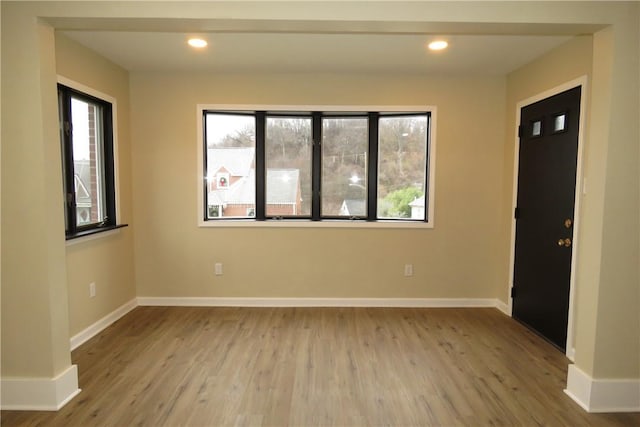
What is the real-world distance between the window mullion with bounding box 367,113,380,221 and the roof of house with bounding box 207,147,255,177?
132 centimetres

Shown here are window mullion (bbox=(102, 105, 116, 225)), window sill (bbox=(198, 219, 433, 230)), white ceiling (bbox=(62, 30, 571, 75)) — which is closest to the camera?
white ceiling (bbox=(62, 30, 571, 75))

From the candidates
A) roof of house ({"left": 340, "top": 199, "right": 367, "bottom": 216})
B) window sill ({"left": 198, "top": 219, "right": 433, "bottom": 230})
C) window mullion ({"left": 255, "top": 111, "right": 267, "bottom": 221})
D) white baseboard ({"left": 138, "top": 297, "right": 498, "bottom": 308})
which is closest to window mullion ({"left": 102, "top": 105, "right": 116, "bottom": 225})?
window sill ({"left": 198, "top": 219, "right": 433, "bottom": 230})

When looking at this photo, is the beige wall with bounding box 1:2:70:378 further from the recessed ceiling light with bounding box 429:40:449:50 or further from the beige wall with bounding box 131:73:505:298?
the recessed ceiling light with bounding box 429:40:449:50

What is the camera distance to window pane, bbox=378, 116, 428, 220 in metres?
4.12

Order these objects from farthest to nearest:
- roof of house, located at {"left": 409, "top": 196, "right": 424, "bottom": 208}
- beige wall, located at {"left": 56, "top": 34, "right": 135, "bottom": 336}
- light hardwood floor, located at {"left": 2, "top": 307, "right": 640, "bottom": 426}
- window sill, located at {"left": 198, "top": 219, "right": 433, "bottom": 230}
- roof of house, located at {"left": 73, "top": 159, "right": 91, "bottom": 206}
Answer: roof of house, located at {"left": 409, "top": 196, "right": 424, "bottom": 208} < window sill, located at {"left": 198, "top": 219, "right": 433, "bottom": 230} < roof of house, located at {"left": 73, "top": 159, "right": 91, "bottom": 206} < beige wall, located at {"left": 56, "top": 34, "right": 135, "bottom": 336} < light hardwood floor, located at {"left": 2, "top": 307, "right": 640, "bottom": 426}

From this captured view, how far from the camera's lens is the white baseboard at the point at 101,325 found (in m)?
3.12

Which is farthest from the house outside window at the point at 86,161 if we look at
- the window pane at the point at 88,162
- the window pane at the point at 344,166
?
the window pane at the point at 344,166

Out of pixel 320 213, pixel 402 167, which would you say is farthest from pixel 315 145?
pixel 402 167

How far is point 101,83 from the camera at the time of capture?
3.45 meters

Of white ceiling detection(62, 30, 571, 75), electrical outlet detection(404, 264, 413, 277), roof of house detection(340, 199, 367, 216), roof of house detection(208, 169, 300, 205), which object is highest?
white ceiling detection(62, 30, 571, 75)

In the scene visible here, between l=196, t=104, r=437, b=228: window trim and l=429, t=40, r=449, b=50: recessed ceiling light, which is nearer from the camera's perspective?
l=429, t=40, r=449, b=50: recessed ceiling light

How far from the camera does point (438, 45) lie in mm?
3105

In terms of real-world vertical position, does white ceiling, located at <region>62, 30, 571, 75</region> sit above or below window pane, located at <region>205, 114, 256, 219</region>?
above

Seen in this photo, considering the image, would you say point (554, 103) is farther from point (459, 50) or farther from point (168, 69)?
point (168, 69)
